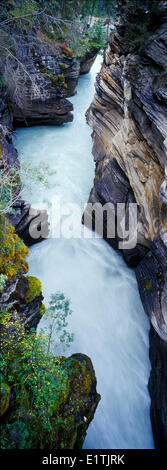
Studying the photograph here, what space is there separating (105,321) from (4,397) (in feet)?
16.8

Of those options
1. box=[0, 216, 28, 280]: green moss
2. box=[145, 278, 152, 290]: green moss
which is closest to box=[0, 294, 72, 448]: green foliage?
box=[0, 216, 28, 280]: green moss

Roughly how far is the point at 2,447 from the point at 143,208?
6096 millimetres

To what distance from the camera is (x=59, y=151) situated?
1474 cm

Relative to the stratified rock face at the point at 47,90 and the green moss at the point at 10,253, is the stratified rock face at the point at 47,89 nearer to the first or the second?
the stratified rock face at the point at 47,90

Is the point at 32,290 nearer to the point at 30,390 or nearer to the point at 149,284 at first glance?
the point at 30,390

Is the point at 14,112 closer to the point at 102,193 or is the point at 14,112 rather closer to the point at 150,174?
the point at 102,193

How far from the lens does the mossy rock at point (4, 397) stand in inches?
140

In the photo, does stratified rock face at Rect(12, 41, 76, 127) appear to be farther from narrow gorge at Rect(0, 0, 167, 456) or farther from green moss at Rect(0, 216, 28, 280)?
green moss at Rect(0, 216, 28, 280)

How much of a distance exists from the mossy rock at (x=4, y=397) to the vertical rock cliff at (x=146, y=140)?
12.5ft

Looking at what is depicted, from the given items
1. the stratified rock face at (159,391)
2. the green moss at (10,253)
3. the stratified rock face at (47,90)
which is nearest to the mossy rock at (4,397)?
the green moss at (10,253)

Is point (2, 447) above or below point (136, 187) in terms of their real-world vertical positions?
below

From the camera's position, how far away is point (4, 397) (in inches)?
142

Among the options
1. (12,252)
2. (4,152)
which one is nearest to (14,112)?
(4,152)

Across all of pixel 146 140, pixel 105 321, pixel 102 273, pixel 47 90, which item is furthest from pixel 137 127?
pixel 47 90
